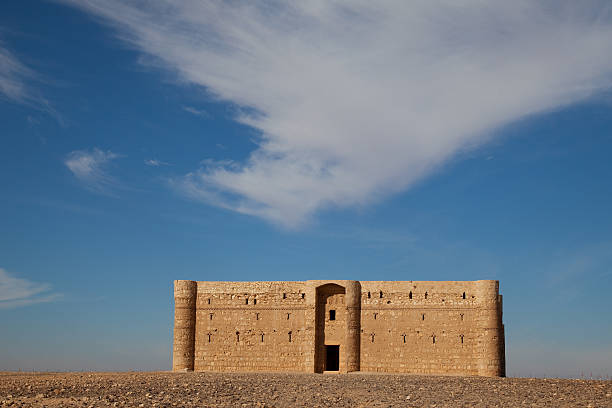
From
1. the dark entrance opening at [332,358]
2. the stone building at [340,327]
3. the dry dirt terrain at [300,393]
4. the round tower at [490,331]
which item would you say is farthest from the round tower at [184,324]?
the round tower at [490,331]

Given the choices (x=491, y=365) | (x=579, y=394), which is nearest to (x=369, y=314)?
(x=491, y=365)

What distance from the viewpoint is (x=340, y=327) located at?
42500mm

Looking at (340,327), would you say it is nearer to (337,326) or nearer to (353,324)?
(337,326)

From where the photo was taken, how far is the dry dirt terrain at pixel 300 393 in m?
23.9

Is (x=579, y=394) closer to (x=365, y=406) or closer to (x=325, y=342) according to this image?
(x=365, y=406)

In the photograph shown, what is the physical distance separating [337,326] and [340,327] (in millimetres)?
217

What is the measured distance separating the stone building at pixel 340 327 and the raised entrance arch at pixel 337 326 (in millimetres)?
67

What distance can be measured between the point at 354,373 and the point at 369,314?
4.08 meters

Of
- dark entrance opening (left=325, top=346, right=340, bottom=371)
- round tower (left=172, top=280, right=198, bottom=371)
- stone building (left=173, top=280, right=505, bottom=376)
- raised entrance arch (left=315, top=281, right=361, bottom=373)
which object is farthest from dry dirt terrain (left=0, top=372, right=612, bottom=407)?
round tower (left=172, top=280, right=198, bottom=371)

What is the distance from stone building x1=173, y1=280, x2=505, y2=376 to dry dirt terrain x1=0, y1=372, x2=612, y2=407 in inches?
235

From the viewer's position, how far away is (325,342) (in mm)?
42594

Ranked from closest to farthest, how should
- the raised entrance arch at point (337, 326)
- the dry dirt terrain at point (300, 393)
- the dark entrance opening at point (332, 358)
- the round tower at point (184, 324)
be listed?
the dry dirt terrain at point (300, 393) → the raised entrance arch at point (337, 326) → the round tower at point (184, 324) → the dark entrance opening at point (332, 358)

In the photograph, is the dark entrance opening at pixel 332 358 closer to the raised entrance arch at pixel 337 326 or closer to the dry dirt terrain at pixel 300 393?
the raised entrance arch at pixel 337 326

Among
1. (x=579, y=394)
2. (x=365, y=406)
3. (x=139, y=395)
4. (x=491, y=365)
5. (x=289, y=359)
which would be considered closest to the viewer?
(x=365, y=406)
